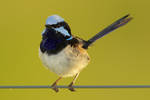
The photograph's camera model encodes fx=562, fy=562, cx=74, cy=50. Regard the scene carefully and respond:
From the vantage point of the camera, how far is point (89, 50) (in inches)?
361

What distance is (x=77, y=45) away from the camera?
637 cm

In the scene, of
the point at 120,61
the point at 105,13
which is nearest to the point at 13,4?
the point at 105,13

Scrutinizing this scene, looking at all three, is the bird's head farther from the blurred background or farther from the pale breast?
the blurred background

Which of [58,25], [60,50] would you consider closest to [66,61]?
[60,50]

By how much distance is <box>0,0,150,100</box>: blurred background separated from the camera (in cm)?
869

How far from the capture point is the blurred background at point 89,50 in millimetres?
8688

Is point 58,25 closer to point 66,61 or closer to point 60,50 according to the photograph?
point 60,50

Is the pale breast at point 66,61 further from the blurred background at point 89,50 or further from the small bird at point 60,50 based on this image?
the blurred background at point 89,50

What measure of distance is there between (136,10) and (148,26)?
463 millimetres

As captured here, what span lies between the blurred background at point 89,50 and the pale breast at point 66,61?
7.72ft

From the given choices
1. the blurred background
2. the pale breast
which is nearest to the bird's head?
the pale breast
